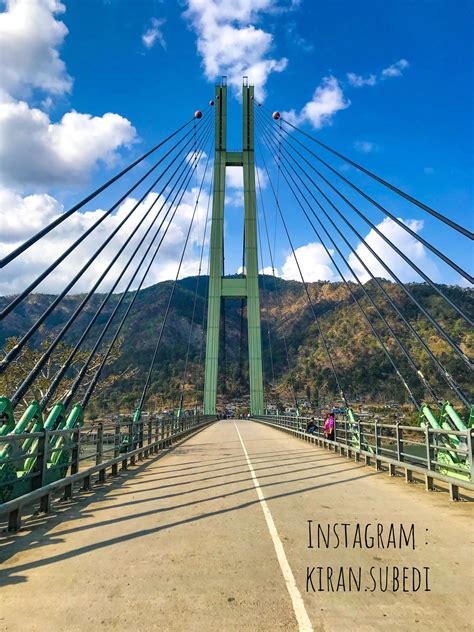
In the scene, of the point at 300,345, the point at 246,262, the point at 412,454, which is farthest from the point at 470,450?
the point at 300,345

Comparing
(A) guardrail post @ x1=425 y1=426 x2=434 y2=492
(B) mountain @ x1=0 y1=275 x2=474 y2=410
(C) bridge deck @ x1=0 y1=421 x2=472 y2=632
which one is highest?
(B) mountain @ x1=0 y1=275 x2=474 y2=410

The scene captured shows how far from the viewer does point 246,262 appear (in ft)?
150

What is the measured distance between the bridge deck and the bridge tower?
1393 inches

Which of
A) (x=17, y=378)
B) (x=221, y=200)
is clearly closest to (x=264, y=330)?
(x=221, y=200)

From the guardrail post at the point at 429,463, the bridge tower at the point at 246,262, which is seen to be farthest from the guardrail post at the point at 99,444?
the bridge tower at the point at 246,262

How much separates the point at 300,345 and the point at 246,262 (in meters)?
74.6

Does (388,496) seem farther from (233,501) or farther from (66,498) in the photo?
(66,498)

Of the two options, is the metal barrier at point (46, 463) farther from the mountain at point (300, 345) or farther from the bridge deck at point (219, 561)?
the mountain at point (300, 345)

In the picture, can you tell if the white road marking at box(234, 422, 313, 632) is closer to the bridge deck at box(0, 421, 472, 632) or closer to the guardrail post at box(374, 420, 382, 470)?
the bridge deck at box(0, 421, 472, 632)

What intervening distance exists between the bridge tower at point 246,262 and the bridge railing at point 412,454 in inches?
873

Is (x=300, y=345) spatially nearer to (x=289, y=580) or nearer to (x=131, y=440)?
(x=131, y=440)

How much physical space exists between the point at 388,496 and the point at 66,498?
5918 mm

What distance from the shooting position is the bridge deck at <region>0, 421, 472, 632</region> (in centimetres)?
376

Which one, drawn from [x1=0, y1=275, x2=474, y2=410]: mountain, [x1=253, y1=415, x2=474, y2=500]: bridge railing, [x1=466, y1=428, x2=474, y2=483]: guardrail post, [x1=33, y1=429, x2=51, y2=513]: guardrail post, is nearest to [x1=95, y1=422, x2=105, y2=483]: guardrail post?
[x1=33, y1=429, x2=51, y2=513]: guardrail post
